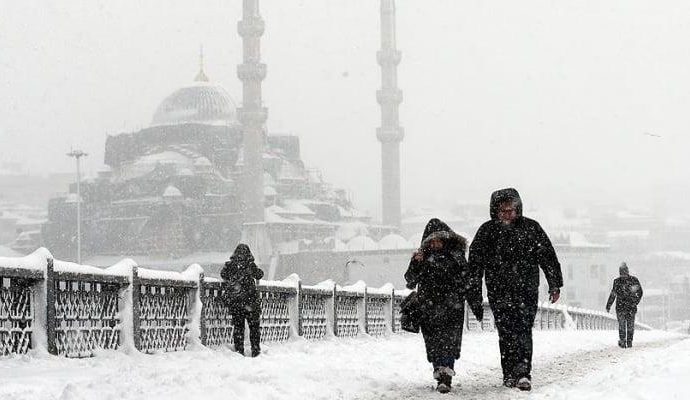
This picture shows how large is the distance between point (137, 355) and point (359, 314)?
6025 millimetres

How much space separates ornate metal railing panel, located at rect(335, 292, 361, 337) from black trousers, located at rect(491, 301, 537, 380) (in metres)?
6.24

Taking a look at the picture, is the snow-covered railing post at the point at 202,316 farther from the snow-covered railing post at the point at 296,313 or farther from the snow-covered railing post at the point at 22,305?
the snow-covered railing post at the point at 22,305

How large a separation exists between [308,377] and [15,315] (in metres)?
2.00

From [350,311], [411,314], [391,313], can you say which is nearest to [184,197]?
[391,313]

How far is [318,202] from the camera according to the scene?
101 metres

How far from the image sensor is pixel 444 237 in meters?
7.31

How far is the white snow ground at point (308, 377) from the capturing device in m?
6.25

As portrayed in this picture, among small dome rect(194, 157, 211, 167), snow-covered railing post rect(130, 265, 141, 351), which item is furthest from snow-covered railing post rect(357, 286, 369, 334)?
small dome rect(194, 157, 211, 167)

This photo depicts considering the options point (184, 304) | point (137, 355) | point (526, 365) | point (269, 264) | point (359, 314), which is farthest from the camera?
point (269, 264)

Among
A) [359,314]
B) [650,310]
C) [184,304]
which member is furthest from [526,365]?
[650,310]

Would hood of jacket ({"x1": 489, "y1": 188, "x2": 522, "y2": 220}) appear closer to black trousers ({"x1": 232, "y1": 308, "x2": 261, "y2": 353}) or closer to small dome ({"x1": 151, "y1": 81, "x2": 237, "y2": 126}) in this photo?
black trousers ({"x1": 232, "y1": 308, "x2": 261, "y2": 353})

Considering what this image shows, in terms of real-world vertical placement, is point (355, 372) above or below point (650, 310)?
above

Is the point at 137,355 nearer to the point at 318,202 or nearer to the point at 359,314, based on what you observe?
the point at 359,314

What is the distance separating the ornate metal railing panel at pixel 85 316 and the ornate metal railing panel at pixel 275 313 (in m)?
2.68
